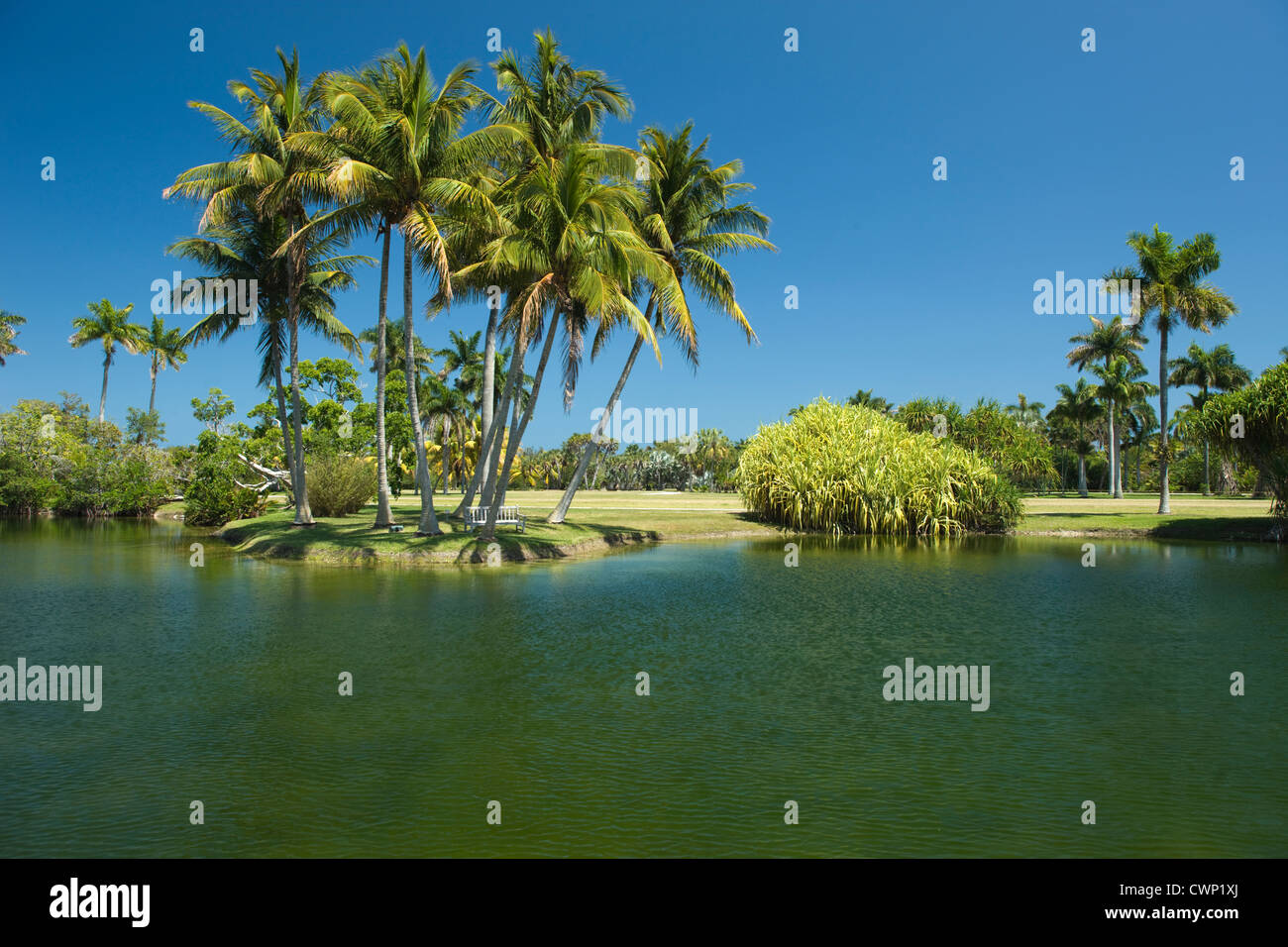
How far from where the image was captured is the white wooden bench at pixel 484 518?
90.1ft

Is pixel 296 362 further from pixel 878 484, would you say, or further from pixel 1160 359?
pixel 1160 359

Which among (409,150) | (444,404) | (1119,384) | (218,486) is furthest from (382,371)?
(1119,384)

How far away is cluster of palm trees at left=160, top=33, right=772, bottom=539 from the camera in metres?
23.4

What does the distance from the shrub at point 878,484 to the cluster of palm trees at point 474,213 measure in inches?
375

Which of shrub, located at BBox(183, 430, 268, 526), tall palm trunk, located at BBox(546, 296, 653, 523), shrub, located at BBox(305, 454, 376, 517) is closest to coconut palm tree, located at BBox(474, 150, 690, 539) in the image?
tall palm trunk, located at BBox(546, 296, 653, 523)

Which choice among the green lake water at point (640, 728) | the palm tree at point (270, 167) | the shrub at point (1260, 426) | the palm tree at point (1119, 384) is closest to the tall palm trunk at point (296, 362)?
the palm tree at point (270, 167)

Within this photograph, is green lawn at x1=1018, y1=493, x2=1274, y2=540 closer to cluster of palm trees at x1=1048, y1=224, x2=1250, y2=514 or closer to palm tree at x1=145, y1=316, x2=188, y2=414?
A: cluster of palm trees at x1=1048, y1=224, x2=1250, y2=514

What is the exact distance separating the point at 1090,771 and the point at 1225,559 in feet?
73.8

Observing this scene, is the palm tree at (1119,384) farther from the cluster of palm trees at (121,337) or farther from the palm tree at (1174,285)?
the cluster of palm trees at (121,337)

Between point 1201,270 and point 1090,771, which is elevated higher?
point 1201,270

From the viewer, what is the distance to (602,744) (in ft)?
26.5

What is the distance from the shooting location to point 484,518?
26906 mm

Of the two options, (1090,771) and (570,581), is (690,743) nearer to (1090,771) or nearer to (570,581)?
(1090,771)
